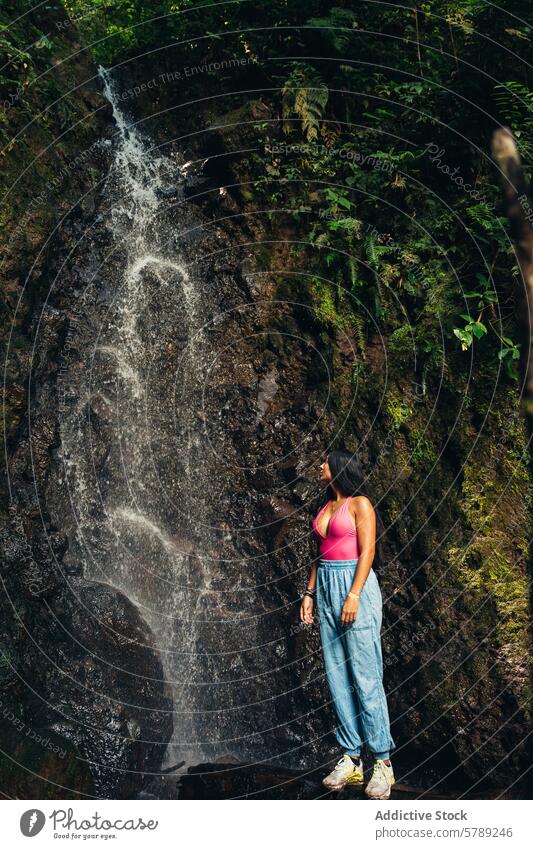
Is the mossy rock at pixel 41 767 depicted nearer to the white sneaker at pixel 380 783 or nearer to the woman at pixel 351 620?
the woman at pixel 351 620

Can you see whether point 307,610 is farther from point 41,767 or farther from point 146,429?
point 146,429

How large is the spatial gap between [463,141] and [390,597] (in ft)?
20.3

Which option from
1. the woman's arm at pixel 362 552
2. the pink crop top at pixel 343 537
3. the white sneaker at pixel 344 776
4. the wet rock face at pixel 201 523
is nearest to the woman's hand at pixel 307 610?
the woman's arm at pixel 362 552

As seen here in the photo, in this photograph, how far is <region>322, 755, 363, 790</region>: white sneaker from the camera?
19.3 ft

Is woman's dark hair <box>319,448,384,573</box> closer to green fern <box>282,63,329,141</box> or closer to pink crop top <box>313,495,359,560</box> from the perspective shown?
pink crop top <box>313,495,359,560</box>

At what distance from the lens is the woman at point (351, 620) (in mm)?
5918

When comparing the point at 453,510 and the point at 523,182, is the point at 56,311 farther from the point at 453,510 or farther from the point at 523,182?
the point at 523,182

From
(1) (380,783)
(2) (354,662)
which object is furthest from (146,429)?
(1) (380,783)

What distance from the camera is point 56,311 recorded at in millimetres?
10430

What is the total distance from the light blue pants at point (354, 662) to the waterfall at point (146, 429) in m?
4.53

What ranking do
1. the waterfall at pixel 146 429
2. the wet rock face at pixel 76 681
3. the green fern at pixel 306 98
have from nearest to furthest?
1. the wet rock face at pixel 76 681
2. the waterfall at pixel 146 429
3. the green fern at pixel 306 98

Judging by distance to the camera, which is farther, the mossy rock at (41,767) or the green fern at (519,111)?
the green fern at (519,111)

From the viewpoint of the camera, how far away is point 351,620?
593 centimetres

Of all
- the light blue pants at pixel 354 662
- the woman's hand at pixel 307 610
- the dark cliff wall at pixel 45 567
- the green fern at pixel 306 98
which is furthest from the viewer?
the green fern at pixel 306 98
